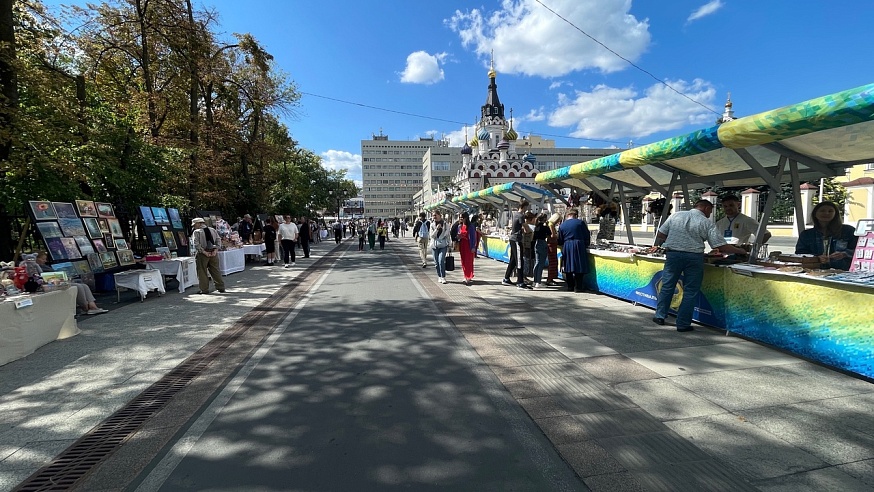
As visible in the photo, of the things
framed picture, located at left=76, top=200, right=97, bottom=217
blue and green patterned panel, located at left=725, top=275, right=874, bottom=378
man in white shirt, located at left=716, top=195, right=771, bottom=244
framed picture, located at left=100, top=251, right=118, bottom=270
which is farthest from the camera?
framed picture, located at left=100, top=251, right=118, bottom=270

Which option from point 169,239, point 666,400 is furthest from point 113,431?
point 169,239

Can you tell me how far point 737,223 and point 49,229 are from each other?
39.5ft

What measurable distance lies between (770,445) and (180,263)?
1022 centimetres

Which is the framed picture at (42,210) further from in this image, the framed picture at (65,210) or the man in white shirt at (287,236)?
the man in white shirt at (287,236)

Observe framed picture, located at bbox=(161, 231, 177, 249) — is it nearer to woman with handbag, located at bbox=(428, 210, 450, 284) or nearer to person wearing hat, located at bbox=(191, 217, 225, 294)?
person wearing hat, located at bbox=(191, 217, 225, 294)

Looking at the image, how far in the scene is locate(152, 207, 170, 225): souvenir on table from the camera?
1099 centimetres

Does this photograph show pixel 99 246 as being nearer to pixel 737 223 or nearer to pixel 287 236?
pixel 287 236

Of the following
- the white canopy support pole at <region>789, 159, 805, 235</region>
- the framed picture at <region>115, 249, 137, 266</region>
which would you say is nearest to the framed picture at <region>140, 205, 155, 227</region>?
the framed picture at <region>115, 249, 137, 266</region>

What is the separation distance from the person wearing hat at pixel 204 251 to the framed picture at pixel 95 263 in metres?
1.89

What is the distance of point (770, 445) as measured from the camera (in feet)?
9.14

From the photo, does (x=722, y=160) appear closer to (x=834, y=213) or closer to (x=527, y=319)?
(x=834, y=213)

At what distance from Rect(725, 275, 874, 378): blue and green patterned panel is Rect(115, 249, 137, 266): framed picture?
11592 millimetres

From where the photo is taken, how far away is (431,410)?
3414mm

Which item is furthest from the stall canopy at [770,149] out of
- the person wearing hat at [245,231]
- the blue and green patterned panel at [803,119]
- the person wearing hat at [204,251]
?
the person wearing hat at [245,231]
